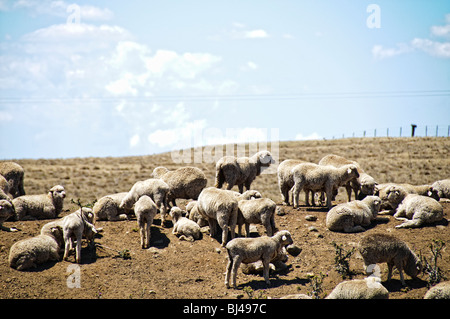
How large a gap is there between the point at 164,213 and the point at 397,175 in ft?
87.7

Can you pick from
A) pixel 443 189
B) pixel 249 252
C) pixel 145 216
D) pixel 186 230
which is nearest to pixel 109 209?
pixel 145 216

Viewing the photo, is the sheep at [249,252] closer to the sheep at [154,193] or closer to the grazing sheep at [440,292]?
the grazing sheep at [440,292]

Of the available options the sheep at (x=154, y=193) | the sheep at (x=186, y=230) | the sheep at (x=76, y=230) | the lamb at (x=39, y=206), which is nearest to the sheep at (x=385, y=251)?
the sheep at (x=186, y=230)

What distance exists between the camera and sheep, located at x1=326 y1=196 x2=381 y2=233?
16.5 m

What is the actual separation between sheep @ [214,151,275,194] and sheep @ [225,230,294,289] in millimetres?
6724

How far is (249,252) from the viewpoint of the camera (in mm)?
13156

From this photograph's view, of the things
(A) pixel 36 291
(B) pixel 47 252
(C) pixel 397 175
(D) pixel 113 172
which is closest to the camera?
(A) pixel 36 291

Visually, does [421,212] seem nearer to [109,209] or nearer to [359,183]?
[359,183]

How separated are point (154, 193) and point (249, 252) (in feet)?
17.9

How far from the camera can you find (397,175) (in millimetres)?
39344

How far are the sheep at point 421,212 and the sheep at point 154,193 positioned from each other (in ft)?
25.6
